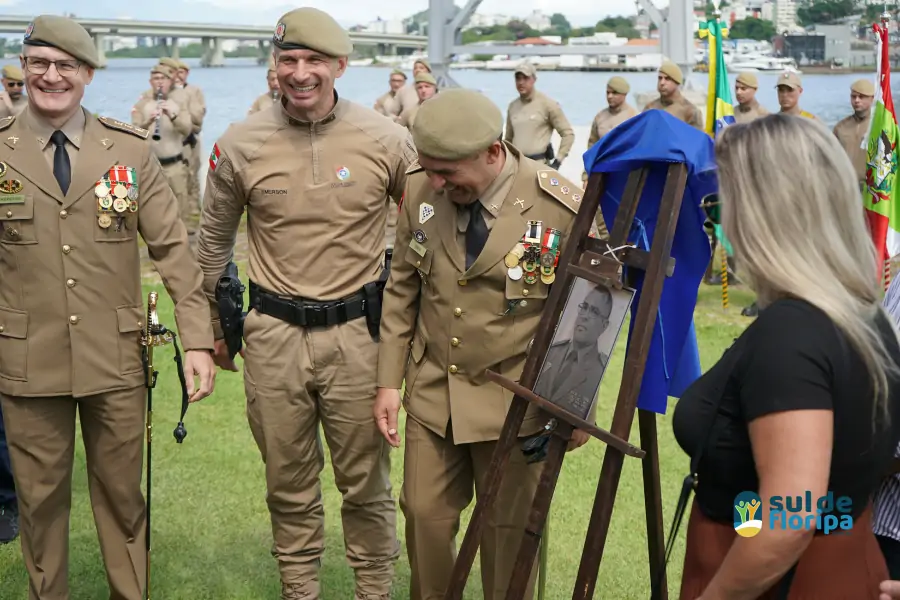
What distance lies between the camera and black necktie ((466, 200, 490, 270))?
336 centimetres

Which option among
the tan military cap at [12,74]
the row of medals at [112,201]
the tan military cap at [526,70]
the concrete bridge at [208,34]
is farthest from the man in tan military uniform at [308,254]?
the concrete bridge at [208,34]

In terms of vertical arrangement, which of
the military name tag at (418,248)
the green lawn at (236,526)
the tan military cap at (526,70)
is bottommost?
the green lawn at (236,526)

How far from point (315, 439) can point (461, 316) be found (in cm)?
99

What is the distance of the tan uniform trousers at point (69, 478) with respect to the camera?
12.2ft

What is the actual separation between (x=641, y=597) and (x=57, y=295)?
248 cm

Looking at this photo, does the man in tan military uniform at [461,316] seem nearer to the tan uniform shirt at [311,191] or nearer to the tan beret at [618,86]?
the tan uniform shirt at [311,191]

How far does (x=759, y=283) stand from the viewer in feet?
6.99

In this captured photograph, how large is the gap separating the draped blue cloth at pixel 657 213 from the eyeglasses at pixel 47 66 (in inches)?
68.5

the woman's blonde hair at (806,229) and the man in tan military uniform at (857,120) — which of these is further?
the man in tan military uniform at (857,120)

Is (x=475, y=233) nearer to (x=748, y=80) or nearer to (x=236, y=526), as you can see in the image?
(x=236, y=526)

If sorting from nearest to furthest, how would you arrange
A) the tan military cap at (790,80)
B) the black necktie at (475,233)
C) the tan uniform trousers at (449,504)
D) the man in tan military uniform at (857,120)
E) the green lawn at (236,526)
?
the black necktie at (475,233)
the tan uniform trousers at (449,504)
the green lawn at (236,526)
the tan military cap at (790,80)
the man in tan military uniform at (857,120)

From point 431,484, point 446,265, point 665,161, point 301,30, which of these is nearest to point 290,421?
point 431,484

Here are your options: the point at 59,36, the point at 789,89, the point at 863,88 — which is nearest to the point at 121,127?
the point at 59,36

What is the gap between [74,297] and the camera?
3.65 meters
